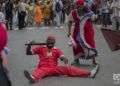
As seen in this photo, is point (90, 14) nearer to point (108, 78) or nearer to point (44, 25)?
point (108, 78)

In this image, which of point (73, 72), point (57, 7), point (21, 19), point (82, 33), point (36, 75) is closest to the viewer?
point (36, 75)

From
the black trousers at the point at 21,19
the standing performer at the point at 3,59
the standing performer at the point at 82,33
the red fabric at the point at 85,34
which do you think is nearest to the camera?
the standing performer at the point at 3,59

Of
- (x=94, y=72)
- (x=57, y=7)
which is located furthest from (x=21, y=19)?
(x=94, y=72)

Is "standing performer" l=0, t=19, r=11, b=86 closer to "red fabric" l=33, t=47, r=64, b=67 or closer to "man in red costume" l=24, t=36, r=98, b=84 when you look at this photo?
"man in red costume" l=24, t=36, r=98, b=84

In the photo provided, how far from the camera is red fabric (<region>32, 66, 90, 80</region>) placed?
13.3 meters

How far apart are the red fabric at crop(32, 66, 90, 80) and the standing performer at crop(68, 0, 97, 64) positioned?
2.10 meters

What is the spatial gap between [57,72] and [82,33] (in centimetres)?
260

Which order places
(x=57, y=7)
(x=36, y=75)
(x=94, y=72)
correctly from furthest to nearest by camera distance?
(x=57, y=7) < (x=94, y=72) < (x=36, y=75)

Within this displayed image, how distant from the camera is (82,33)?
15961 millimetres

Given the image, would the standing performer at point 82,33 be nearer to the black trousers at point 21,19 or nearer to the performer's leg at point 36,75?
the performer's leg at point 36,75

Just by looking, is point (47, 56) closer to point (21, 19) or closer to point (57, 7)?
point (21, 19)

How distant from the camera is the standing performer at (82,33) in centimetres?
1573

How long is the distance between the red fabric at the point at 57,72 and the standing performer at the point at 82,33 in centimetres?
210

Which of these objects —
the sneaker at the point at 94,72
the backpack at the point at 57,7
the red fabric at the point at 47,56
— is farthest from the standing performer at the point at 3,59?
the backpack at the point at 57,7
